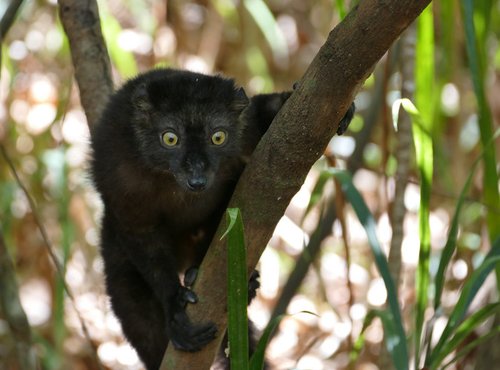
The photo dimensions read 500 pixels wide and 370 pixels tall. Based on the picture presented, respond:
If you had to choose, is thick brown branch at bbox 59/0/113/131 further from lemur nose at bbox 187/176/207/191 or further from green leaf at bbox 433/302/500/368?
green leaf at bbox 433/302/500/368

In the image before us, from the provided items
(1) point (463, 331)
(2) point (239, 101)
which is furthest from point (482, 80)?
(2) point (239, 101)

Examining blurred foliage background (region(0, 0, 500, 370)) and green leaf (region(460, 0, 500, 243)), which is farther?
blurred foliage background (region(0, 0, 500, 370))

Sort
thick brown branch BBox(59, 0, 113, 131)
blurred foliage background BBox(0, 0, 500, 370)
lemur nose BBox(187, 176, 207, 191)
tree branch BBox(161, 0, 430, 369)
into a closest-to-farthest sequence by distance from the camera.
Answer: tree branch BBox(161, 0, 430, 369), lemur nose BBox(187, 176, 207, 191), thick brown branch BBox(59, 0, 113, 131), blurred foliage background BBox(0, 0, 500, 370)

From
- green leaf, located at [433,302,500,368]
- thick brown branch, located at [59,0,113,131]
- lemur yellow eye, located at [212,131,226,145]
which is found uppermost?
thick brown branch, located at [59,0,113,131]

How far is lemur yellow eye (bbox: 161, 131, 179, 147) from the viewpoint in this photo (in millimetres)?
3490

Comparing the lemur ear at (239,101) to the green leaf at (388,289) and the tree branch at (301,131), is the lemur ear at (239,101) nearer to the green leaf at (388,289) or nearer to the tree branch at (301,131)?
the green leaf at (388,289)

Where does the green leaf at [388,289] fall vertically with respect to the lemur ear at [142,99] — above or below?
below

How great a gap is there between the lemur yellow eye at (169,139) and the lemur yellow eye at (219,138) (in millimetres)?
151

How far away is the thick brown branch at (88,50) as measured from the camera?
3695mm

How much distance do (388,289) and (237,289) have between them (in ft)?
2.29

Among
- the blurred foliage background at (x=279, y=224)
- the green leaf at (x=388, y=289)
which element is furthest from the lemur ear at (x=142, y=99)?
the blurred foliage background at (x=279, y=224)

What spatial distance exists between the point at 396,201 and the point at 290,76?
402 cm

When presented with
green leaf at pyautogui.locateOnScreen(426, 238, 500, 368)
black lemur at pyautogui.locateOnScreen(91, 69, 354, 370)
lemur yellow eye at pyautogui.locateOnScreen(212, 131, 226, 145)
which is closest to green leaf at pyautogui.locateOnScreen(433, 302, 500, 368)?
green leaf at pyautogui.locateOnScreen(426, 238, 500, 368)

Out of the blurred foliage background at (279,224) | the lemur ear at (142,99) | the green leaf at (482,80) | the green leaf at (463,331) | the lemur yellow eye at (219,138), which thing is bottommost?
the green leaf at (463,331)
